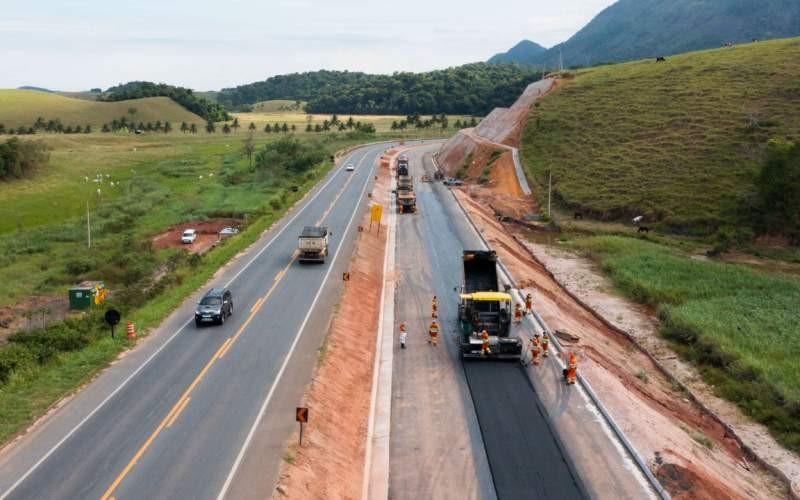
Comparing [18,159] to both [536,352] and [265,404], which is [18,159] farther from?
[536,352]

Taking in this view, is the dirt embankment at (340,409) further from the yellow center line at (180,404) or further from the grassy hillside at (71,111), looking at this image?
the grassy hillside at (71,111)

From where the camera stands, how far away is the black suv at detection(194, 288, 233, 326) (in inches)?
1204

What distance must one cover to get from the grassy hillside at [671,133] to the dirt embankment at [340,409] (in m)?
39.5

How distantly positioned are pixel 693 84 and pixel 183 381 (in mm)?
89685

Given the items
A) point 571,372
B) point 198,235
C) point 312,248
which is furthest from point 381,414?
point 198,235

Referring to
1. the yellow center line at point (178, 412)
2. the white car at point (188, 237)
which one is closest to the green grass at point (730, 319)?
the yellow center line at point (178, 412)

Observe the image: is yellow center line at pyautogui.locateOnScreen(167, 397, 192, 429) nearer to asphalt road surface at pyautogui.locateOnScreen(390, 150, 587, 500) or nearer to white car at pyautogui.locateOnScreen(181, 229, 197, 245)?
asphalt road surface at pyautogui.locateOnScreen(390, 150, 587, 500)

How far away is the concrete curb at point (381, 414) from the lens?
18891 millimetres

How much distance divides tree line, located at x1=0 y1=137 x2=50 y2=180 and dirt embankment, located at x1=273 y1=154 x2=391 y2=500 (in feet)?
216

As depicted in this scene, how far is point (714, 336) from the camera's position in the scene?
34438 mm

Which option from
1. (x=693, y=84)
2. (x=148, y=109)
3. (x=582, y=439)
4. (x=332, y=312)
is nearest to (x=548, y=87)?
(x=693, y=84)

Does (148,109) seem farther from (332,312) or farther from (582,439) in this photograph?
(582,439)

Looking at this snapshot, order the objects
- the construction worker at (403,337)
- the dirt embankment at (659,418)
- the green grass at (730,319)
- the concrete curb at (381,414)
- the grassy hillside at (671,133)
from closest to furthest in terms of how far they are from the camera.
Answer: the concrete curb at (381,414)
the dirt embankment at (659,418)
the green grass at (730,319)
the construction worker at (403,337)
the grassy hillside at (671,133)

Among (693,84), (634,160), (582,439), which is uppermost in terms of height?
(693,84)
